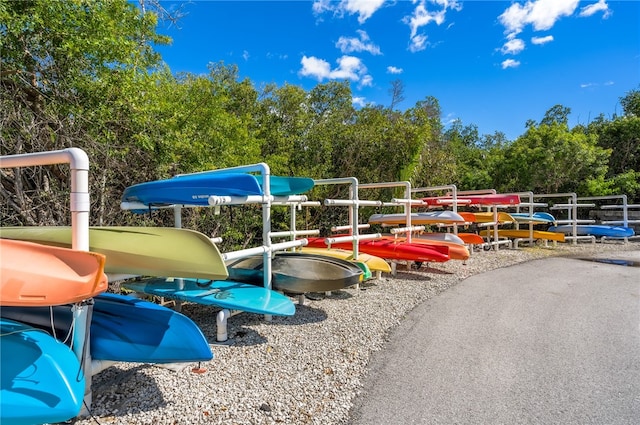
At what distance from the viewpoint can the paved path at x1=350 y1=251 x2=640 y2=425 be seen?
7.66ft

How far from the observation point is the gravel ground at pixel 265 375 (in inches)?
87.0

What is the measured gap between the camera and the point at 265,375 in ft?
8.83

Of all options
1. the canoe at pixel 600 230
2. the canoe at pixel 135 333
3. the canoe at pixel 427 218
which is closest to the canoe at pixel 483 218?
the canoe at pixel 427 218

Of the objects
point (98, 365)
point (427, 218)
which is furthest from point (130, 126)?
point (427, 218)

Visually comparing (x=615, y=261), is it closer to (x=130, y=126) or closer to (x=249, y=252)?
(x=249, y=252)

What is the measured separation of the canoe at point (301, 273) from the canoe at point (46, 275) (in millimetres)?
2388

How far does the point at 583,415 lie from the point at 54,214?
5792 millimetres

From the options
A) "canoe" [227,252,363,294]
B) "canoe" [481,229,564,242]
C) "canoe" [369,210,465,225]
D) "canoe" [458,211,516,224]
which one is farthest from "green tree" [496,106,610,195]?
"canoe" [227,252,363,294]

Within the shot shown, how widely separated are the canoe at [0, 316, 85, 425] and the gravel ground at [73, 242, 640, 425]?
431 millimetres

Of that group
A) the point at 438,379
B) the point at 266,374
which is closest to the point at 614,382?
the point at 438,379

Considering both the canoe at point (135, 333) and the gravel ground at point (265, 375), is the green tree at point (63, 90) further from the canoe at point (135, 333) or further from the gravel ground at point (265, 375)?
the canoe at point (135, 333)

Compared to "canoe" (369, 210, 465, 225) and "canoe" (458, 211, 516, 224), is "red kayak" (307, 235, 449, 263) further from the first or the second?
"canoe" (458, 211, 516, 224)

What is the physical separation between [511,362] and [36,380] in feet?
11.0

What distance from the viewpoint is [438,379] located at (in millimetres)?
2766
